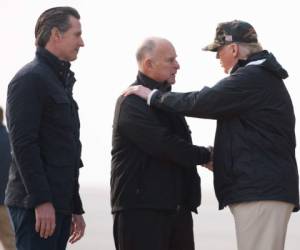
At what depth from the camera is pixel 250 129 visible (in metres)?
7.01

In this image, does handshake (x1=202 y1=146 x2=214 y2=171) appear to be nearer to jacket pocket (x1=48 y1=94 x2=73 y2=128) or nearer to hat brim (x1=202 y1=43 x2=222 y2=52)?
hat brim (x1=202 y1=43 x2=222 y2=52)

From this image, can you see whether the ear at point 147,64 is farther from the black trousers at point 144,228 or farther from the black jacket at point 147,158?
the black trousers at point 144,228

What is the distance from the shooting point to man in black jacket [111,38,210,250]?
23.5 feet

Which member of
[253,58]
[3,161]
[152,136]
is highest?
[253,58]

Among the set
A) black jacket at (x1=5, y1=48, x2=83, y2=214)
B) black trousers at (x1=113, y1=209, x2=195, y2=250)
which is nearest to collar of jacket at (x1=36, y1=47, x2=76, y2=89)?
black jacket at (x1=5, y1=48, x2=83, y2=214)

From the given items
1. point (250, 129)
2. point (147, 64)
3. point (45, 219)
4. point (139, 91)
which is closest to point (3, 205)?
point (147, 64)

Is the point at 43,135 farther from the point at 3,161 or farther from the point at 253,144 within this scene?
the point at 3,161

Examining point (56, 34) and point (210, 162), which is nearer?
point (56, 34)

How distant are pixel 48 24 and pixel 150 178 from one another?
1063 mm

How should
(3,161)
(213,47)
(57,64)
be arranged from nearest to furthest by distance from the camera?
→ 1. (57,64)
2. (213,47)
3. (3,161)

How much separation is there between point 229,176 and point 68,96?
973 mm

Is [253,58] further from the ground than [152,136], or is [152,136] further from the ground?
[253,58]

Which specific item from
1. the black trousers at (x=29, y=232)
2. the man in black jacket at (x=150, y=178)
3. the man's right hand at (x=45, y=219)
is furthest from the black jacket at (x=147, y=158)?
the man's right hand at (x=45, y=219)

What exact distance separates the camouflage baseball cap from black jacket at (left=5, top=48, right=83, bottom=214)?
0.95 meters
